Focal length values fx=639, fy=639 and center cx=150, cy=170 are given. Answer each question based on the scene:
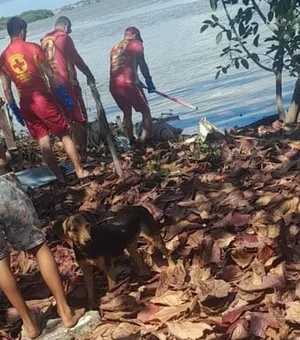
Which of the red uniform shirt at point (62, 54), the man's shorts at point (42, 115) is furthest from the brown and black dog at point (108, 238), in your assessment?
the red uniform shirt at point (62, 54)

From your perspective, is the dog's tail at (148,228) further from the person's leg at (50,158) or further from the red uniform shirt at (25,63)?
the red uniform shirt at (25,63)

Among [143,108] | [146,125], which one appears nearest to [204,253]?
[146,125]

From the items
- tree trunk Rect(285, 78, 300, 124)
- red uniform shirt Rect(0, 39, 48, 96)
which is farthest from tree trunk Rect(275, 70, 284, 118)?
red uniform shirt Rect(0, 39, 48, 96)

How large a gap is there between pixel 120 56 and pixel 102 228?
203 inches

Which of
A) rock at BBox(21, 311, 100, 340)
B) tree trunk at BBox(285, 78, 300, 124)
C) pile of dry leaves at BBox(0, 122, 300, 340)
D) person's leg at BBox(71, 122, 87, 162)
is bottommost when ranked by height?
tree trunk at BBox(285, 78, 300, 124)

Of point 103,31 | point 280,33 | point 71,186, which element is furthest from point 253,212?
point 103,31

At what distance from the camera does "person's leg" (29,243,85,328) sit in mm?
3201

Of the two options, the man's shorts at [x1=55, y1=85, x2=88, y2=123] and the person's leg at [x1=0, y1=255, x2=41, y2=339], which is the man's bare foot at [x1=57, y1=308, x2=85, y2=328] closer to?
the person's leg at [x1=0, y1=255, x2=41, y2=339]

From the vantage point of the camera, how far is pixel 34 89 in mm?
6254

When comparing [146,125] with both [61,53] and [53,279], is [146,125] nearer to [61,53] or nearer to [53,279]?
[61,53]

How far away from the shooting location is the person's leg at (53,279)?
10.5ft

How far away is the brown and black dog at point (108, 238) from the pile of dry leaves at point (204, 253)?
130 millimetres

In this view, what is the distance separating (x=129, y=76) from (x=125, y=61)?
0.20 meters

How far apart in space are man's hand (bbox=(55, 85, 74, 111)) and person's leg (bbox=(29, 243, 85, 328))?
A: 11.9 ft
